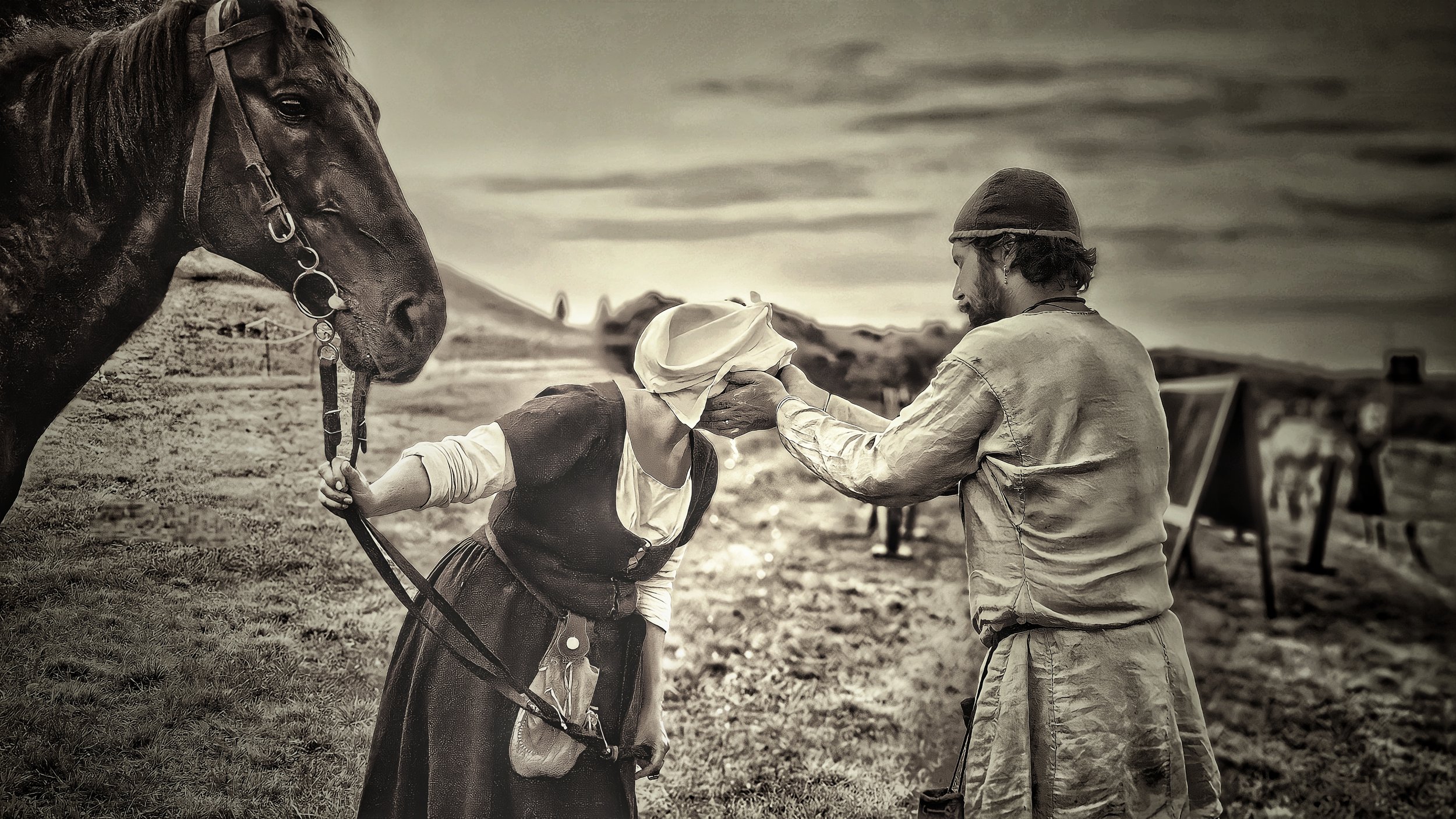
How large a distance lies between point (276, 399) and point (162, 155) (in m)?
0.81

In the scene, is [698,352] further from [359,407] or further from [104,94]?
[104,94]

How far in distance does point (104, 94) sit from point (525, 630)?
1.93 meters

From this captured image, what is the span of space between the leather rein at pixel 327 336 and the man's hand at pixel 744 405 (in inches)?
37.6

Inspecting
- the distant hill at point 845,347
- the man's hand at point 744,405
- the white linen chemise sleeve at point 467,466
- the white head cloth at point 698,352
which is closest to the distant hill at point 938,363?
the distant hill at point 845,347

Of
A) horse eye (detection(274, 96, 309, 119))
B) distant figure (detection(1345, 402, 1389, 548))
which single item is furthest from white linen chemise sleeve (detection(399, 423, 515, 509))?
distant figure (detection(1345, 402, 1389, 548))

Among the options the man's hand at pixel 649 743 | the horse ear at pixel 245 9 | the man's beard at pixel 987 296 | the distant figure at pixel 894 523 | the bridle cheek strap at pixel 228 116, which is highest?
the horse ear at pixel 245 9

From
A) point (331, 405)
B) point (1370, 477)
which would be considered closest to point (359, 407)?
point (331, 405)

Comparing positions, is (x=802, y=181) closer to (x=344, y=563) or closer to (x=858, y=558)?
(x=858, y=558)

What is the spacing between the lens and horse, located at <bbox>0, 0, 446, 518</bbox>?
8.36 ft

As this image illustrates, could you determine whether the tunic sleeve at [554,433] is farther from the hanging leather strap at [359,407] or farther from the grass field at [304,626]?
the hanging leather strap at [359,407]

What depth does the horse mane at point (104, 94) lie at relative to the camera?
2553 millimetres

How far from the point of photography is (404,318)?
8.90 ft

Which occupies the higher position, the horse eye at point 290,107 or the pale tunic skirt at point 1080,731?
the horse eye at point 290,107

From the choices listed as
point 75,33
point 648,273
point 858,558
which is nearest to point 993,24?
point 648,273
